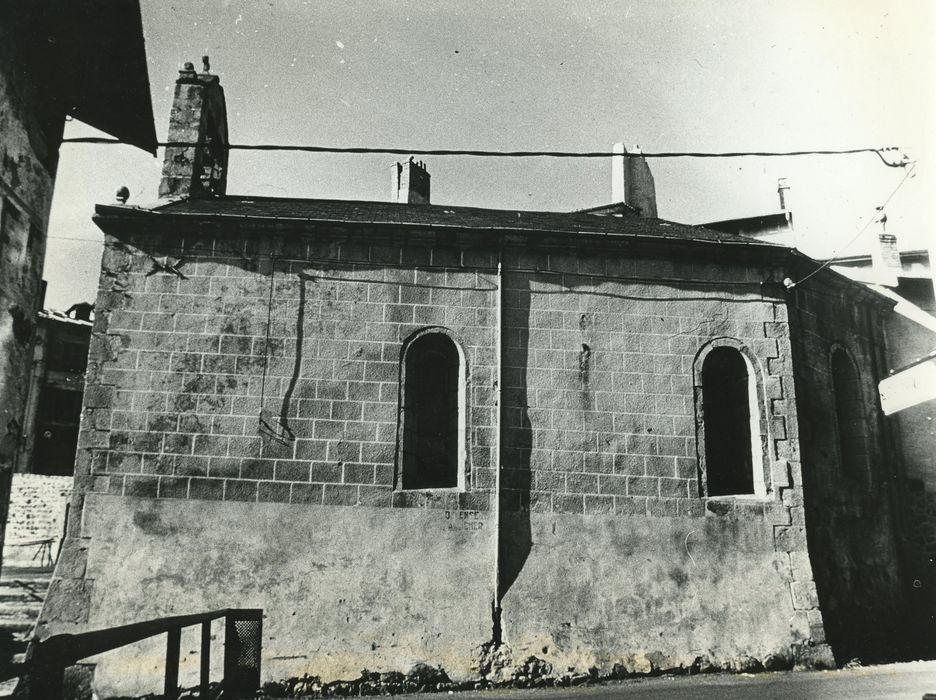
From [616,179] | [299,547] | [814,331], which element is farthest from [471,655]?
[616,179]

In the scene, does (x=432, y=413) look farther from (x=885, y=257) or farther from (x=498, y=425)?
(x=885, y=257)

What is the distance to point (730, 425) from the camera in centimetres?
1037

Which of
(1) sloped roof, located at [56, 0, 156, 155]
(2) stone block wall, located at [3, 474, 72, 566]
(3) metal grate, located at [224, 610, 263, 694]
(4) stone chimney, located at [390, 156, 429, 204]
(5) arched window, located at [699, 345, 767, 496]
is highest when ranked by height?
(4) stone chimney, located at [390, 156, 429, 204]

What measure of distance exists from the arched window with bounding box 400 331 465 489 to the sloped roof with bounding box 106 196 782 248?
1.65 meters

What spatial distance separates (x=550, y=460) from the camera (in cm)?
952

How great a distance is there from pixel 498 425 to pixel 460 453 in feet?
1.97

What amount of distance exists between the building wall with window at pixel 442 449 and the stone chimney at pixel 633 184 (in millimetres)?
9274

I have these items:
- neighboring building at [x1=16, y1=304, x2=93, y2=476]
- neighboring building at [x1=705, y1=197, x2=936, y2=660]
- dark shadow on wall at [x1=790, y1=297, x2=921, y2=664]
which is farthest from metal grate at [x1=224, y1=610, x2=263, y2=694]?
neighboring building at [x1=16, y1=304, x2=93, y2=476]

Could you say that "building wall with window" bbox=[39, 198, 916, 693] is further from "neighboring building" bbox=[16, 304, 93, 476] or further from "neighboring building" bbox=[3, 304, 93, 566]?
"neighboring building" bbox=[16, 304, 93, 476]

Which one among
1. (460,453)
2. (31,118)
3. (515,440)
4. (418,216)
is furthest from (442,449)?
(31,118)

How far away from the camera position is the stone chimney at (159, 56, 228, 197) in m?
12.4

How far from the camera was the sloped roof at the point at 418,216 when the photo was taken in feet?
32.9

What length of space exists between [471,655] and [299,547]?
93.4 inches

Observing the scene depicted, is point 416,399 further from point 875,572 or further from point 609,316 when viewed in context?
point 875,572
